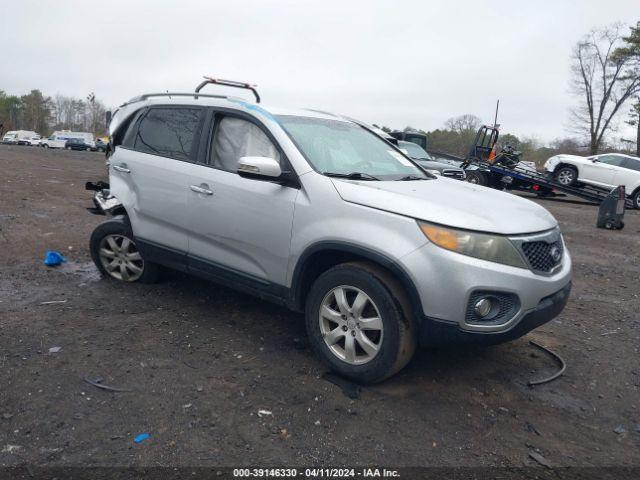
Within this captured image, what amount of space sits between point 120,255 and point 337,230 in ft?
9.05

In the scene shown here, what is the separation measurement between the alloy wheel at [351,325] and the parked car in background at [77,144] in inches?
1971

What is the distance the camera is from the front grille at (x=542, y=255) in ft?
10.2

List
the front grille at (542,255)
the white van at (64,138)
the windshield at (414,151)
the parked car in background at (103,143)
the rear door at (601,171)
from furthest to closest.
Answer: the white van at (64,138) < the rear door at (601,171) < the windshield at (414,151) < the parked car in background at (103,143) < the front grille at (542,255)

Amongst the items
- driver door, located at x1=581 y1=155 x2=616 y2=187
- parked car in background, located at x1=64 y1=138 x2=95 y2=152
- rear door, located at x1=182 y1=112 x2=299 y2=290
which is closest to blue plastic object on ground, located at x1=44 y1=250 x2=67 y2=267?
rear door, located at x1=182 y1=112 x2=299 y2=290

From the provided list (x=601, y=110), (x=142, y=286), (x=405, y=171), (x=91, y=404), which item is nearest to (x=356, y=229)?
(x=405, y=171)

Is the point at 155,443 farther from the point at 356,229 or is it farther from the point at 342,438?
the point at 356,229

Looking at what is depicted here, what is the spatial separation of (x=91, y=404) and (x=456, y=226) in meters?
2.37

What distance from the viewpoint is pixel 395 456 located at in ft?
8.66

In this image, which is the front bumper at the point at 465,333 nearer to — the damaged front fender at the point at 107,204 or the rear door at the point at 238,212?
the rear door at the point at 238,212

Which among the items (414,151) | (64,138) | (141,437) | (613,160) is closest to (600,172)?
(613,160)

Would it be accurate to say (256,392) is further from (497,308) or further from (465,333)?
(497,308)

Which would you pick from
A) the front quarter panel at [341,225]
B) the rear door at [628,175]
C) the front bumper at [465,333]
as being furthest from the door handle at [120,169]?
the rear door at [628,175]

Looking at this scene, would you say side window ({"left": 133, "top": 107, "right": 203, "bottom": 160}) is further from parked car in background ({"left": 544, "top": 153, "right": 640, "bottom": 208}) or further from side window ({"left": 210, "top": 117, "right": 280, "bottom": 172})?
parked car in background ({"left": 544, "top": 153, "right": 640, "bottom": 208})

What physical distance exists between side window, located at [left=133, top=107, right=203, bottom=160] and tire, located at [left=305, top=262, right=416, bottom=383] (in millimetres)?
1793
